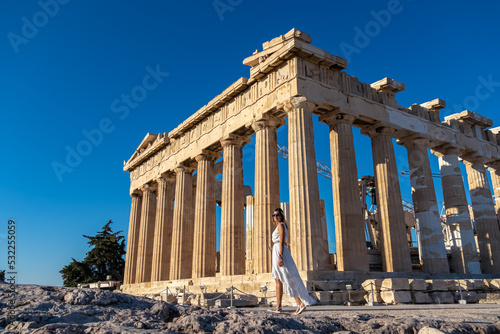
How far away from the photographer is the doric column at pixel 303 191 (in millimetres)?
17000

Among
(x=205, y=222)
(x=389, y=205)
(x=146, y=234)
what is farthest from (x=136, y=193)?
(x=389, y=205)

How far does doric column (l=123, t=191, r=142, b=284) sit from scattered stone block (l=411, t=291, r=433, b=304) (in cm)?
2413

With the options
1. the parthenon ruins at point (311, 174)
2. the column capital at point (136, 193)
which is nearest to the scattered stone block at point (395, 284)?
the parthenon ruins at point (311, 174)

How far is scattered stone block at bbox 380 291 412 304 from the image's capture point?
14602 millimetres

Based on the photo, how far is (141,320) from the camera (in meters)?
4.52

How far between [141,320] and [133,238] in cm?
3172

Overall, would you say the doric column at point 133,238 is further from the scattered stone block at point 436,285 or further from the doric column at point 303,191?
the scattered stone block at point 436,285

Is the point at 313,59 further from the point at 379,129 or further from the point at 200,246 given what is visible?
the point at 200,246

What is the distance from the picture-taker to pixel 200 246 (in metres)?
25.0

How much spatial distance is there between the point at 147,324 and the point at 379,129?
20.3 metres

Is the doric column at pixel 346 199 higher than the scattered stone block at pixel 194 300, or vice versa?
the doric column at pixel 346 199

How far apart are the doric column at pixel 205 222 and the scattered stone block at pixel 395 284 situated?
39.8ft

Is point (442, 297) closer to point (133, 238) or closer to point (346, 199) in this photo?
point (346, 199)

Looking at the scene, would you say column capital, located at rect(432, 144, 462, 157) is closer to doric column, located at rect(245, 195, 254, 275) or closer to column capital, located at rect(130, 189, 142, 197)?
doric column, located at rect(245, 195, 254, 275)
